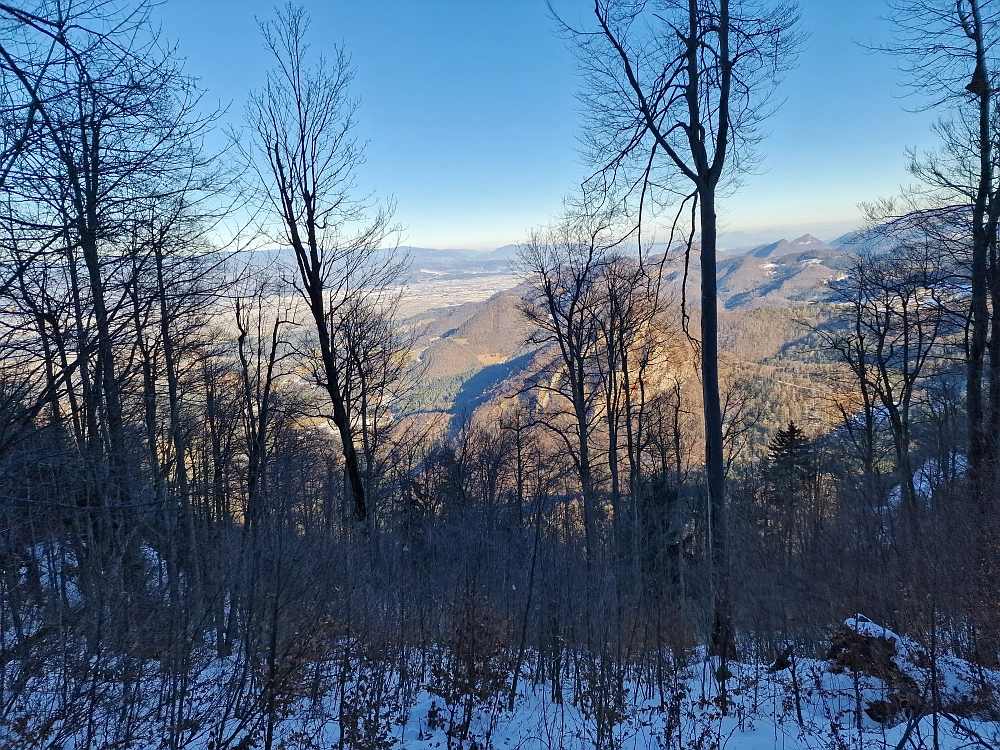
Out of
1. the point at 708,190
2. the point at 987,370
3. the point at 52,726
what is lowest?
the point at 52,726

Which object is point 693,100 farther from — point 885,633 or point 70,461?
point 70,461

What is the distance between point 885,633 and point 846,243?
29.5 feet

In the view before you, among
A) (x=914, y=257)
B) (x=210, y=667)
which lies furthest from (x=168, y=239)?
A: (x=914, y=257)

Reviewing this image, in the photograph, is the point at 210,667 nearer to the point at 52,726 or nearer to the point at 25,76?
the point at 52,726

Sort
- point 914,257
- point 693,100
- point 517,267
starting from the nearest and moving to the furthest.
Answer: point 693,100
point 914,257
point 517,267

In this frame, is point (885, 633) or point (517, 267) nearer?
point (885, 633)

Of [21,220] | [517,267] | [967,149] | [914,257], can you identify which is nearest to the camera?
[21,220]

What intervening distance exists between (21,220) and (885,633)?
812 cm

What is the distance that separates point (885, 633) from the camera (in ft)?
19.2

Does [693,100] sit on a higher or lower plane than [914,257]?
higher

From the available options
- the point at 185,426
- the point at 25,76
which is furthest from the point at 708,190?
the point at 185,426

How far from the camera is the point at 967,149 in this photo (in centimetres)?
983

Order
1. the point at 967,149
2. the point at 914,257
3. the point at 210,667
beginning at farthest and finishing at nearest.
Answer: the point at 914,257 < the point at 967,149 < the point at 210,667

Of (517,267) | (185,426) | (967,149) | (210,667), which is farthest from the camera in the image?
(517,267)
